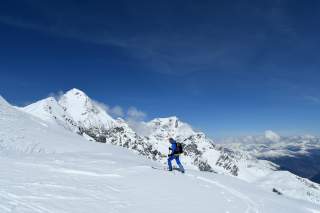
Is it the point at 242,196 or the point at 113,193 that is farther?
the point at 242,196

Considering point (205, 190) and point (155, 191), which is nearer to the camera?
point (155, 191)

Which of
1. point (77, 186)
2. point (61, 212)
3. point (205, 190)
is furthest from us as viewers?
point (205, 190)

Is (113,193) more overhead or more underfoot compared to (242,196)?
more underfoot

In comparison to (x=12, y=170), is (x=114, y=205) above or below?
below

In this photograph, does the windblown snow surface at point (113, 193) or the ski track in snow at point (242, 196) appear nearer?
the windblown snow surface at point (113, 193)

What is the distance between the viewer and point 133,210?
522 inches

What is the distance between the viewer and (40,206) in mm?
10867

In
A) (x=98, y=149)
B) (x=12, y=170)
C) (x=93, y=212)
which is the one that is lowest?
(x=93, y=212)

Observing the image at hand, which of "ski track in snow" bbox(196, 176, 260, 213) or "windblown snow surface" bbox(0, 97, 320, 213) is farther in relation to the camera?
"ski track in snow" bbox(196, 176, 260, 213)

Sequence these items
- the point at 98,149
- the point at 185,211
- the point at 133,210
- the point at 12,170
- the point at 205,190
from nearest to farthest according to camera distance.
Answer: the point at 133,210, the point at 185,211, the point at 12,170, the point at 205,190, the point at 98,149

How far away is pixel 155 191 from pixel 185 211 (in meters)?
3.79

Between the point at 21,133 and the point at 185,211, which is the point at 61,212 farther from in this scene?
the point at 21,133

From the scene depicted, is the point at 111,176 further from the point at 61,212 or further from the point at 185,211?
the point at 61,212

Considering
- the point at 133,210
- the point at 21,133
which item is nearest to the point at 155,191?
the point at 133,210
